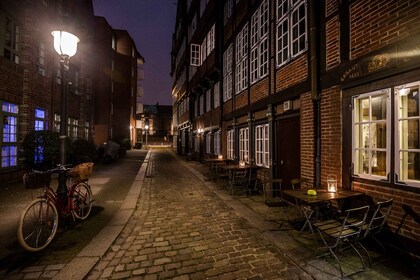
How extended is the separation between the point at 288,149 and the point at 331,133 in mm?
1954

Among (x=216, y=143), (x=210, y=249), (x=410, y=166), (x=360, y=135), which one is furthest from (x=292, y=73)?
(x=216, y=143)

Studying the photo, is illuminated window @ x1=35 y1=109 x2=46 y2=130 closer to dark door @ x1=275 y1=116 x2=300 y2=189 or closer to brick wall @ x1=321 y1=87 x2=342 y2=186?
dark door @ x1=275 y1=116 x2=300 y2=189

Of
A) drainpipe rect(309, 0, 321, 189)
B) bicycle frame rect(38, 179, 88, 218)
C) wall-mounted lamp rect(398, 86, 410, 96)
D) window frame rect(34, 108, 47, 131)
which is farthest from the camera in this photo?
window frame rect(34, 108, 47, 131)

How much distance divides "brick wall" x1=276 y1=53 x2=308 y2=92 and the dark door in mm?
968

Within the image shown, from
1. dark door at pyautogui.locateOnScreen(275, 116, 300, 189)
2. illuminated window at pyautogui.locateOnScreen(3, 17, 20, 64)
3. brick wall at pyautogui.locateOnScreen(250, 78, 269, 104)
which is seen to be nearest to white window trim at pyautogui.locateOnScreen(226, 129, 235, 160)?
brick wall at pyautogui.locateOnScreen(250, 78, 269, 104)

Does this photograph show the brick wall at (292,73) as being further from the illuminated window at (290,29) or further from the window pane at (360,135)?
the window pane at (360,135)

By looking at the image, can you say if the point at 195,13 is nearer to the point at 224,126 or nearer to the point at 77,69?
the point at 77,69

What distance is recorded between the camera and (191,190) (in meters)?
8.49

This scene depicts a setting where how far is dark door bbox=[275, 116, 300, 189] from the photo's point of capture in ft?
21.4

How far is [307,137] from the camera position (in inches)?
228

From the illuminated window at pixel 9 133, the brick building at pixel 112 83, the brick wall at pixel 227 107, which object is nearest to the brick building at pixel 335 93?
the brick wall at pixel 227 107

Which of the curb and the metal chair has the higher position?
the metal chair

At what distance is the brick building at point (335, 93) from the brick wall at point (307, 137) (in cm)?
2

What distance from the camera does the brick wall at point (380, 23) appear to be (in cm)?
348
